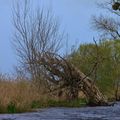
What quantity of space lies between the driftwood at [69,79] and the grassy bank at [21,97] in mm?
1340

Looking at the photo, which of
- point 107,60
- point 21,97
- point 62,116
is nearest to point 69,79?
point 21,97

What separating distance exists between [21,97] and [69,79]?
7583 millimetres

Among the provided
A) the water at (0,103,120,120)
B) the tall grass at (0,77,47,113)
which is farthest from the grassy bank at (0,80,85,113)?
the water at (0,103,120,120)

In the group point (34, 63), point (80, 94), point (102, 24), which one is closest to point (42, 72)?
point (34, 63)

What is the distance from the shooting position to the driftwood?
34.5 meters

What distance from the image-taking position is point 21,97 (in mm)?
27609

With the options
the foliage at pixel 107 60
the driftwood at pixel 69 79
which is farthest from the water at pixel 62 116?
the foliage at pixel 107 60

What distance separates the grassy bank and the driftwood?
1.34 meters

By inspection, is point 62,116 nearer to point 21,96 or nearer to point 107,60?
point 21,96

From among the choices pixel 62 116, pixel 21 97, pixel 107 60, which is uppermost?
pixel 107 60

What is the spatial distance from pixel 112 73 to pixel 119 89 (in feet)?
10.2

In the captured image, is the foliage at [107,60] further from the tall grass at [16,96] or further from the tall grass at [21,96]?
the tall grass at [16,96]

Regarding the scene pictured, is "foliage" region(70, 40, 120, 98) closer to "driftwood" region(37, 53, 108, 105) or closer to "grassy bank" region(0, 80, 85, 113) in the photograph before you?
"driftwood" region(37, 53, 108, 105)

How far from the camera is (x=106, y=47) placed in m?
62.6
